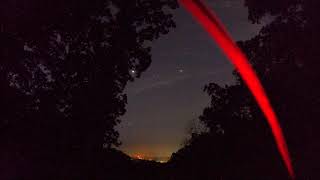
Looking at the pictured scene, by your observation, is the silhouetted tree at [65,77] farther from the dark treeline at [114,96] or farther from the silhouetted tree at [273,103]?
the silhouetted tree at [273,103]

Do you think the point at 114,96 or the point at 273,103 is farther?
the point at 114,96

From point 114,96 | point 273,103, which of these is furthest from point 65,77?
point 273,103

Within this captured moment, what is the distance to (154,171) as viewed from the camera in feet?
83.6

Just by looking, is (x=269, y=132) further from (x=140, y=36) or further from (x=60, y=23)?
(x=60, y=23)

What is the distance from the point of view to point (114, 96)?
26.9 m

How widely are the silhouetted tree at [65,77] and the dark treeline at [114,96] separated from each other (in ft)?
0.16

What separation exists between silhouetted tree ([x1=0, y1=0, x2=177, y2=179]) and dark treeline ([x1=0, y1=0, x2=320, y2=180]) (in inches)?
1.9

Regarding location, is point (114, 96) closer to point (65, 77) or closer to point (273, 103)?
point (65, 77)

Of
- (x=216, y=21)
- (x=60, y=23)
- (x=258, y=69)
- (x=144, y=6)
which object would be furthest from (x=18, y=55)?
(x=216, y=21)

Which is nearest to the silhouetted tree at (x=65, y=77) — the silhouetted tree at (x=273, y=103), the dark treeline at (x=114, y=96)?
the dark treeline at (x=114, y=96)

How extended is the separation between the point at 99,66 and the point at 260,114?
8.47 m

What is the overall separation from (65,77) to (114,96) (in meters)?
3.18

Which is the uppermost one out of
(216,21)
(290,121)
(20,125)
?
(290,121)

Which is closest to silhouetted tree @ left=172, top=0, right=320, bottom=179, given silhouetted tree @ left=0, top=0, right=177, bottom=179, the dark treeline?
the dark treeline
